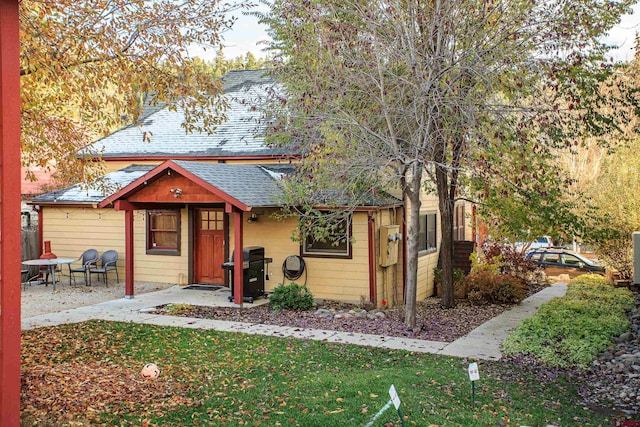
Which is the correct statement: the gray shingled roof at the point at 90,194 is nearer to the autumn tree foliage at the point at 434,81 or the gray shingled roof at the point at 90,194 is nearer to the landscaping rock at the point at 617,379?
the autumn tree foliage at the point at 434,81

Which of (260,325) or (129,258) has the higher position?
(129,258)

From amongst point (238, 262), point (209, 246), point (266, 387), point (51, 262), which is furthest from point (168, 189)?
point (266, 387)

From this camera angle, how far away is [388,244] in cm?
1437

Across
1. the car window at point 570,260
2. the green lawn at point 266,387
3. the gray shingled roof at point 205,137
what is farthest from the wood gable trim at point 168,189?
the car window at point 570,260

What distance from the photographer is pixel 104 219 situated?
17750 millimetres


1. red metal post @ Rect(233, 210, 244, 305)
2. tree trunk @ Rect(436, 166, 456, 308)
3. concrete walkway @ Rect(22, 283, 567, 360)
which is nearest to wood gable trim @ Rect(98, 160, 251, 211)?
red metal post @ Rect(233, 210, 244, 305)

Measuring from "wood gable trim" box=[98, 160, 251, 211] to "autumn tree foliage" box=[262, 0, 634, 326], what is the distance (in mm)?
2650

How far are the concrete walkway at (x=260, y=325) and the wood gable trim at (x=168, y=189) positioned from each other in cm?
236

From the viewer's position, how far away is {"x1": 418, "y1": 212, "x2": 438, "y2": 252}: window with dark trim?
16.8 m

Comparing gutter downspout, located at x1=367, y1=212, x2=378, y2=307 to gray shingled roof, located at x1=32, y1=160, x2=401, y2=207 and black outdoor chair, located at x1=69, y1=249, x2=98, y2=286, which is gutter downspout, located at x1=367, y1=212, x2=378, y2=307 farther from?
black outdoor chair, located at x1=69, y1=249, x2=98, y2=286

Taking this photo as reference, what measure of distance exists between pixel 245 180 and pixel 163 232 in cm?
395

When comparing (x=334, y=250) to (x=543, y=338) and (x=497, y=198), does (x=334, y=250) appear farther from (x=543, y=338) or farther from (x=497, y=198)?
(x=543, y=338)

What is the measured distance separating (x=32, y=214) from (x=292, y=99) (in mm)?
18108

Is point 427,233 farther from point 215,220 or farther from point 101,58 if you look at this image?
point 101,58
